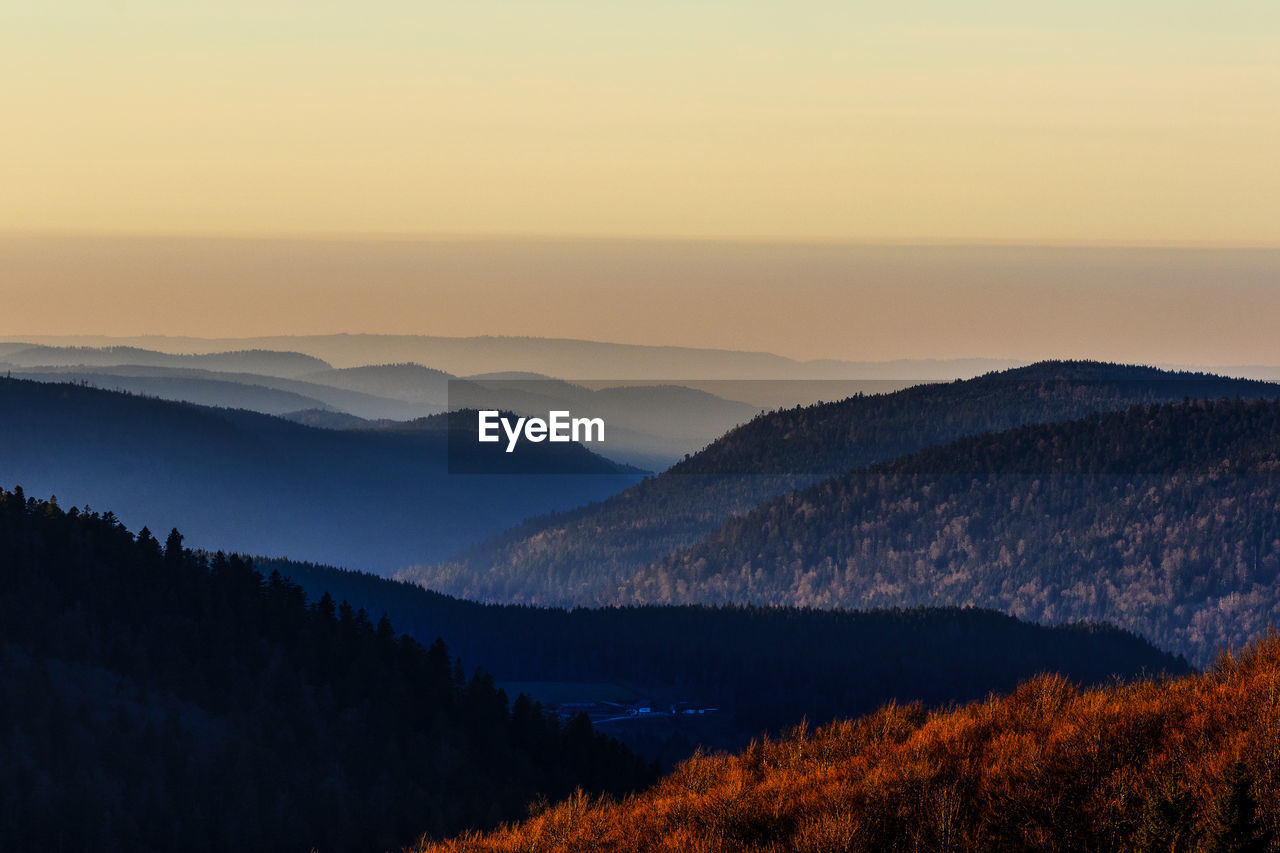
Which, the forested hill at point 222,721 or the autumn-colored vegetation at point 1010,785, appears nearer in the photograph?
the autumn-colored vegetation at point 1010,785

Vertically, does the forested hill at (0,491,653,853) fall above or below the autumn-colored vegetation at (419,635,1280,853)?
below

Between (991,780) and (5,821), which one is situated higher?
(991,780)

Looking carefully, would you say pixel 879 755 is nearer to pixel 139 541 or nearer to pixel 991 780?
pixel 991 780

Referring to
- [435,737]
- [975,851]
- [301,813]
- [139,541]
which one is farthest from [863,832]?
[139,541]

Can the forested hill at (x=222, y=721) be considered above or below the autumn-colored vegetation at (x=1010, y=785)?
below
